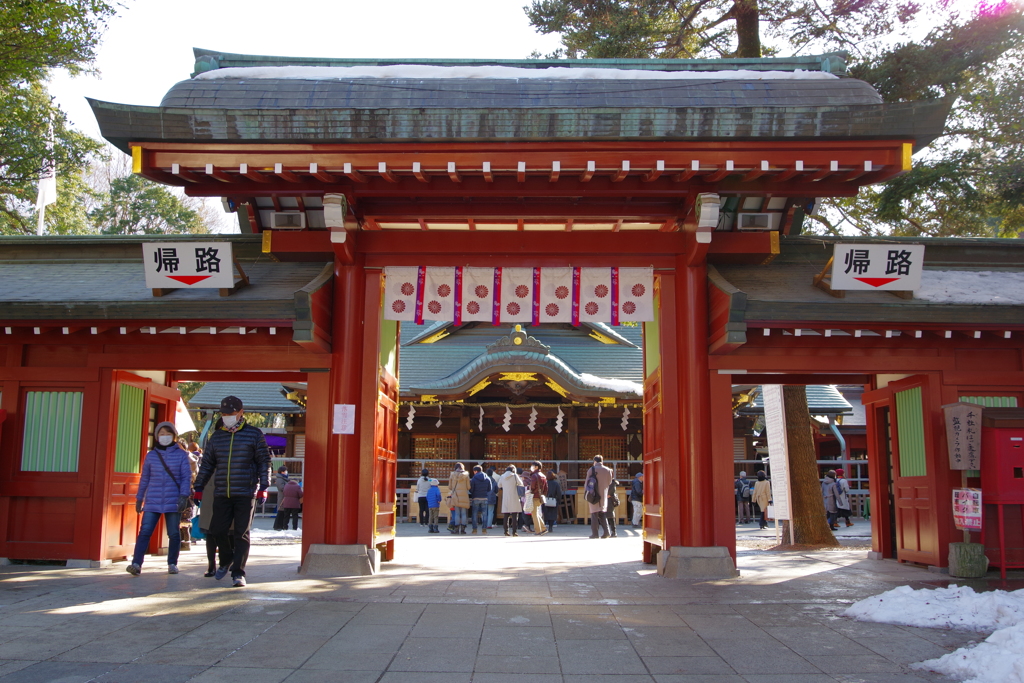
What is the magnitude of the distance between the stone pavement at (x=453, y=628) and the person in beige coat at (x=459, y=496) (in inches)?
341

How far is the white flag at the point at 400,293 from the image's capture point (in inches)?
413

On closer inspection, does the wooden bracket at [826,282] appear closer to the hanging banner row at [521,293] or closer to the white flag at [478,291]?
the hanging banner row at [521,293]

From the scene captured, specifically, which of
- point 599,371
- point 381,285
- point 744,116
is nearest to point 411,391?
point 599,371

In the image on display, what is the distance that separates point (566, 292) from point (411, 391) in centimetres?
1135

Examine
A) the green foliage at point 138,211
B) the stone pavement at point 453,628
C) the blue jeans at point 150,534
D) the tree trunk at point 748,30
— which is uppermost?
the green foliage at point 138,211

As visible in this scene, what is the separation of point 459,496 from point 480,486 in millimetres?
777

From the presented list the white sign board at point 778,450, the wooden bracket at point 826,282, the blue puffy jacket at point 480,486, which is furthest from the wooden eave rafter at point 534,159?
the blue puffy jacket at point 480,486

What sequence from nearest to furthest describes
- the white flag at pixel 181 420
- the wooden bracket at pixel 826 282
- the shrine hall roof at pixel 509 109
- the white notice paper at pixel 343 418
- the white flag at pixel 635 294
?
1. the shrine hall roof at pixel 509 109
2. the white notice paper at pixel 343 418
3. the wooden bracket at pixel 826 282
4. the white flag at pixel 635 294
5. the white flag at pixel 181 420

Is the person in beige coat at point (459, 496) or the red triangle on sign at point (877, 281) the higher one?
the red triangle on sign at point (877, 281)

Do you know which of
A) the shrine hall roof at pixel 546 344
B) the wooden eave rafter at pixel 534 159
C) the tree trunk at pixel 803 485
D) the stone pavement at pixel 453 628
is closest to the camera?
the stone pavement at pixel 453 628

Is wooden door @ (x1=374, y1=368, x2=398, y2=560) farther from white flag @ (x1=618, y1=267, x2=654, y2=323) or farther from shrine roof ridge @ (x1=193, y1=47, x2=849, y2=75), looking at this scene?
shrine roof ridge @ (x1=193, y1=47, x2=849, y2=75)

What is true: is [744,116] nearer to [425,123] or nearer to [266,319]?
[425,123]

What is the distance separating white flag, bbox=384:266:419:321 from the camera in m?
10.5

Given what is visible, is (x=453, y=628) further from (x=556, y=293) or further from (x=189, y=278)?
(x=189, y=278)
